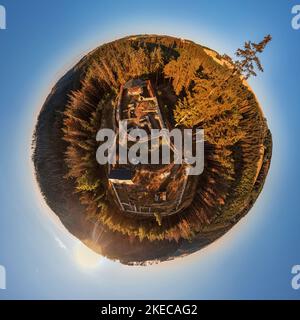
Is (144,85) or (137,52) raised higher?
(137,52)

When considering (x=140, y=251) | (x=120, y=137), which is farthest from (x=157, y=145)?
(x=140, y=251)

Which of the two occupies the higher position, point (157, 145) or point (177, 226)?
point (157, 145)

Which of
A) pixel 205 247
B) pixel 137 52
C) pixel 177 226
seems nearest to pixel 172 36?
pixel 137 52

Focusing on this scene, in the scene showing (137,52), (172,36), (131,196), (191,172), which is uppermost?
(172,36)

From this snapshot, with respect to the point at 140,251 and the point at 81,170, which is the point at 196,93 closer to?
the point at 81,170

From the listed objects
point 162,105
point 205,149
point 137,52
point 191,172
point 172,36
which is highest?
Answer: point 172,36

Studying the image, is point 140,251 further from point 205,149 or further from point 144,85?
A: point 144,85

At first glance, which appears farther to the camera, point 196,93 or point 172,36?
→ point 172,36

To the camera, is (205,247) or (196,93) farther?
(205,247)

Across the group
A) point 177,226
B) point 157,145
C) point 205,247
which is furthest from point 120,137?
point 205,247
